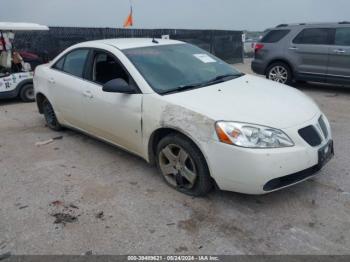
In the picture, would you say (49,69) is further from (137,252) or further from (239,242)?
(239,242)

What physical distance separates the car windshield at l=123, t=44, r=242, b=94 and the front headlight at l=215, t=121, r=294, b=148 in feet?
2.97

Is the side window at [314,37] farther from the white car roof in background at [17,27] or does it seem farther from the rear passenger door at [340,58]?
the white car roof in background at [17,27]

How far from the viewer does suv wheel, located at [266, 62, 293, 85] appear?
929 centimetres

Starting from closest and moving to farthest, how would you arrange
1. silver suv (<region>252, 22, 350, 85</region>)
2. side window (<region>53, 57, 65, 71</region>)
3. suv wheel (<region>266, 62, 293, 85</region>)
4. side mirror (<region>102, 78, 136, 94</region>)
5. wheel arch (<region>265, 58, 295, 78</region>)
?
side mirror (<region>102, 78, 136, 94</region>) → side window (<region>53, 57, 65, 71</region>) → silver suv (<region>252, 22, 350, 85</region>) → wheel arch (<region>265, 58, 295, 78</region>) → suv wheel (<region>266, 62, 293, 85</region>)

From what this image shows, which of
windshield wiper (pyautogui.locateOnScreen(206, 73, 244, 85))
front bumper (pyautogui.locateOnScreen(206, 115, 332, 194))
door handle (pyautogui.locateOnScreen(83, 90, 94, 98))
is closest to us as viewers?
front bumper (pyautogui.locateOnScreen(206, 115, 332, 194))

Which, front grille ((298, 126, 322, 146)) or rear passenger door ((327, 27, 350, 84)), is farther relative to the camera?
rear passenger door ((327, 27, 350, 84))

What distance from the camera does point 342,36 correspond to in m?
8.35

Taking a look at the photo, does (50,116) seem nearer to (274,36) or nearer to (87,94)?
(87,94)

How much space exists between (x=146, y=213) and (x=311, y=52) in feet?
23.1

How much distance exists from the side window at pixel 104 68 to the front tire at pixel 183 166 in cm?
122

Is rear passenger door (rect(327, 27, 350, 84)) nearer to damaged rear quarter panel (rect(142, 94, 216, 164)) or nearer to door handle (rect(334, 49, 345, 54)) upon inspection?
door handle (rect(334, 49, 345, 54))

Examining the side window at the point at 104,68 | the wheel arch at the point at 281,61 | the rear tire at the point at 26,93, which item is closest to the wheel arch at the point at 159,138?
the side window at the point at 104,68

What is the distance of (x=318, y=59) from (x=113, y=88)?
6.47 meters

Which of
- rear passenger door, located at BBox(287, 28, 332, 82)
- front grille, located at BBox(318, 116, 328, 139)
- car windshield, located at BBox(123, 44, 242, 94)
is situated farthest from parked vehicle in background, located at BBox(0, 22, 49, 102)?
front grille, located at BBox(318, 116, 328, 139)
